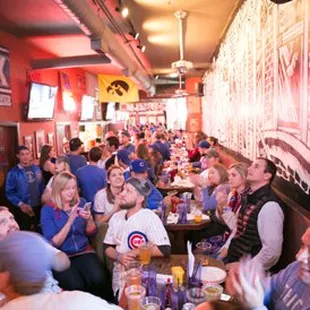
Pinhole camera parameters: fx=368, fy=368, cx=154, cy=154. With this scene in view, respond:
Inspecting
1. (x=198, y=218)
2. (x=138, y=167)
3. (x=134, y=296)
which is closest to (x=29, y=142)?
(x=138, y=167)

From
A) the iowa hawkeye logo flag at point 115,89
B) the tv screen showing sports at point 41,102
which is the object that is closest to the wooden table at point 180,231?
the tv screen showing sports at point 41,102

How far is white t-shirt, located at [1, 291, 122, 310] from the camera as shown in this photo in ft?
4.91

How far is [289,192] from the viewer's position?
3.26m

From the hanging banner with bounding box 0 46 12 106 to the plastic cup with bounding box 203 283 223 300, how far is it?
507cm

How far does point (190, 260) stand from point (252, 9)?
12.5ft

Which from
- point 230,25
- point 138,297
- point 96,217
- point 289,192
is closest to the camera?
point 138,297

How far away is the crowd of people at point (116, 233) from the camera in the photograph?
66.0 inches

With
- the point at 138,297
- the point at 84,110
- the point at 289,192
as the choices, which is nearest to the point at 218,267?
the point at 138,297

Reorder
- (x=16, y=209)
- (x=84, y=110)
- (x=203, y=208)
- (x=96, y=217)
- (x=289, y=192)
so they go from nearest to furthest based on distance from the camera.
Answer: (x=289, y=192) < (x=96, y=217) < (x=203, y=208) < (x=16, y=209) < (x=84, y=110)

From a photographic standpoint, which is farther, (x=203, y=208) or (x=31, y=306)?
(x=203, y=208)

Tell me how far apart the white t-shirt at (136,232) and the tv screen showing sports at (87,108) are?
318 inches

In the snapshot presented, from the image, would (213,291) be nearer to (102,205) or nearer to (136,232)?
(136,232)

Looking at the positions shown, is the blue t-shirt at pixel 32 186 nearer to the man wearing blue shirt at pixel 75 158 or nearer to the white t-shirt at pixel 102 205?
the man wearing blue shirt at pixel 75 158

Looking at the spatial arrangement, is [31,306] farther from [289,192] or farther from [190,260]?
[289,192]
